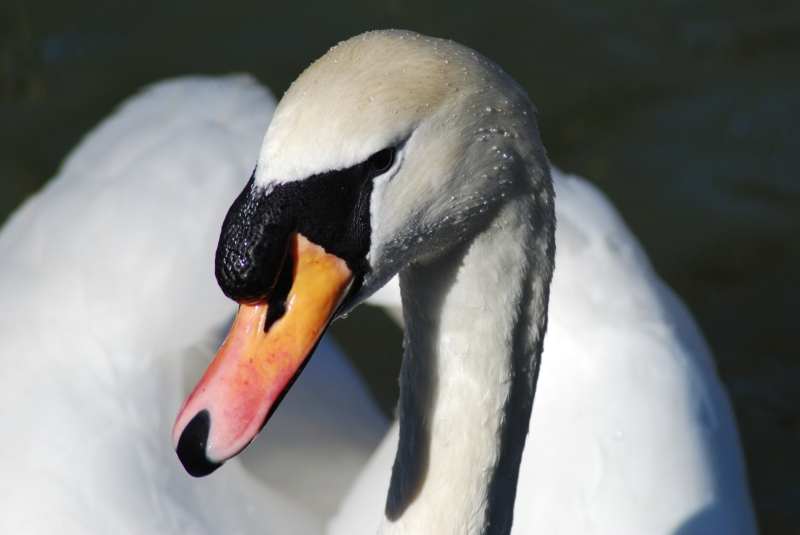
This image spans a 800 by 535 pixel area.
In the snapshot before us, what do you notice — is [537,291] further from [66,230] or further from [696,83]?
[696,83]

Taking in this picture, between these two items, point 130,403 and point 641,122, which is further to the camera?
point 641,122

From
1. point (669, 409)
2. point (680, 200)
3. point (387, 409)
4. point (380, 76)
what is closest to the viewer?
point (380, 76)

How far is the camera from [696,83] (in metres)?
5.80

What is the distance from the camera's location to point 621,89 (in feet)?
19.0

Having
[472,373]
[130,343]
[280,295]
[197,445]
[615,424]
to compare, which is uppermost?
[280,295]

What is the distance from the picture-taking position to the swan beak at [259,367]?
1663 millimetres

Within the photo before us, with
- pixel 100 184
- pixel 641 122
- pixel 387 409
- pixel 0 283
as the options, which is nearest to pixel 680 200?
pixel 641 122

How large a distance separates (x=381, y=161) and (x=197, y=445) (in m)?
0.56

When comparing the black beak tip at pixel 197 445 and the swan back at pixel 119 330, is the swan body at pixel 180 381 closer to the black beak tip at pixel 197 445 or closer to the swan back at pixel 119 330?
the swan back at pixel 119 330

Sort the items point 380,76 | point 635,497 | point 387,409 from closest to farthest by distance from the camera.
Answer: point 380,76 → point 635,497 → point 387,409

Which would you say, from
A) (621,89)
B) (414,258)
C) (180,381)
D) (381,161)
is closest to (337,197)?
(381,161)

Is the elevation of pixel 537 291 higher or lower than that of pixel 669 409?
higher

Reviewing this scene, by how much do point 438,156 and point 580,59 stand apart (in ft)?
14.4

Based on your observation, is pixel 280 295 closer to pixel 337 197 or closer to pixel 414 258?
pixel 337 197
